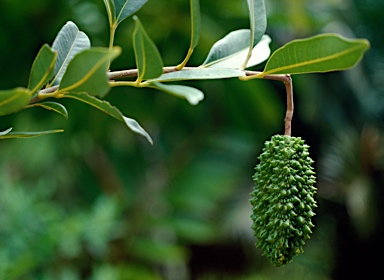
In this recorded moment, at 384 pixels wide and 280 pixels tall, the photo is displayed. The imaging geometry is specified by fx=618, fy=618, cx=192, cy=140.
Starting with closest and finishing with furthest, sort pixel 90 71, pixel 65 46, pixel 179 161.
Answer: pixel 90 71
pixel 65 46
pixel 179 161

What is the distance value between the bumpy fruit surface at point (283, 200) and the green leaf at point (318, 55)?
11 centimetres

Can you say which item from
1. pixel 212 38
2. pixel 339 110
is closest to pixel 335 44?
pixel 212 38

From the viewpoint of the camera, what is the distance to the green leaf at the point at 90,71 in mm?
368

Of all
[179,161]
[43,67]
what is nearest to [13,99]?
[43,67]

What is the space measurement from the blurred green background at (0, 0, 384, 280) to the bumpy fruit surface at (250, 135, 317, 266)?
1099 mm

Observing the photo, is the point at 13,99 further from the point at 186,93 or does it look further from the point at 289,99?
the point at 289,99

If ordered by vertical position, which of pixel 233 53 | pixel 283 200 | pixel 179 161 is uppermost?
pixel 233 53

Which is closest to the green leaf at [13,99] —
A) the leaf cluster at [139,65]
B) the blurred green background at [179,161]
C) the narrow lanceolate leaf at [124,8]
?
the leaf cluster at [139,65]

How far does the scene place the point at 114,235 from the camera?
2486 mm

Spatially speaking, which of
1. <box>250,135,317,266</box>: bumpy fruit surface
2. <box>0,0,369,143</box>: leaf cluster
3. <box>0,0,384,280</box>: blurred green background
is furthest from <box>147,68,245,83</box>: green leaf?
<box>0,0,384,280</box>: blurred green background

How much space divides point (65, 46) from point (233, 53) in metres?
0.15

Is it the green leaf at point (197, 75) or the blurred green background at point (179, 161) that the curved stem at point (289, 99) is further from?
the blurred green background at point (179, 161)

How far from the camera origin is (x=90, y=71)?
38cm

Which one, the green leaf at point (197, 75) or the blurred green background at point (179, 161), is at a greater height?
the green leaf at point (197, 75)
